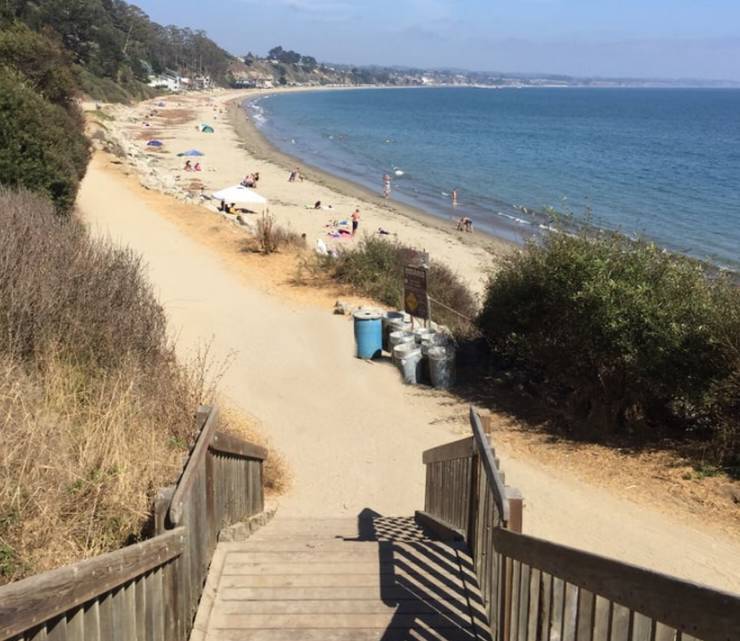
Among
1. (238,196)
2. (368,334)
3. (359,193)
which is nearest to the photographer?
(368,334)

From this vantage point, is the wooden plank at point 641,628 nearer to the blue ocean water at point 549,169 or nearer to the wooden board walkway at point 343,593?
the wooden board walkway at point 343,593

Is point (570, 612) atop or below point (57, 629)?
below

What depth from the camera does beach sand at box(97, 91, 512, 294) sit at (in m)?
29.1

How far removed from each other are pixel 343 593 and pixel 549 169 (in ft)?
181

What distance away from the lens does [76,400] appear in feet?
19.0

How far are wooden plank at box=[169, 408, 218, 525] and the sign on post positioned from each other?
28.5ft

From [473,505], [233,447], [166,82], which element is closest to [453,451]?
[473,505]

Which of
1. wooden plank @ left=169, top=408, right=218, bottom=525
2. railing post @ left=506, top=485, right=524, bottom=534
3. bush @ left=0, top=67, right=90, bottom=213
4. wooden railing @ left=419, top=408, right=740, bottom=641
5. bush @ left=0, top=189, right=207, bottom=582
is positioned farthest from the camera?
bush @ left=0, top=67, right=90, bottom=213

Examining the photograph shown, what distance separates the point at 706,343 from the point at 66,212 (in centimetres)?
1295

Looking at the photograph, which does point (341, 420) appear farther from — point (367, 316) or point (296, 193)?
point (296, 193)

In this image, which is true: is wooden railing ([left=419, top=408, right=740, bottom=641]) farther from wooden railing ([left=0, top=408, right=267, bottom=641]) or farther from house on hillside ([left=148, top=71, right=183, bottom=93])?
house on hillside ([left=148, top=71, right=183, bottom=93])

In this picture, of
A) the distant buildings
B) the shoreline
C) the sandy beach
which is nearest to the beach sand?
the shoreline

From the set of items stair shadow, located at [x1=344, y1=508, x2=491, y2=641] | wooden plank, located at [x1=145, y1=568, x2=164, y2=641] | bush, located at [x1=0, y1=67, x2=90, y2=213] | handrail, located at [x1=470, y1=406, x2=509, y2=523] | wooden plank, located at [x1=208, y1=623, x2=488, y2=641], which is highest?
bush, located at [x1=0, y1=67, x2=90, y2=213]

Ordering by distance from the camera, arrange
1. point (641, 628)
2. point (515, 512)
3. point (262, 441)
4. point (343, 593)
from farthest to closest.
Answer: point (262, 441) < point (343, 593) < point (515, 512) < point (641, 628)
